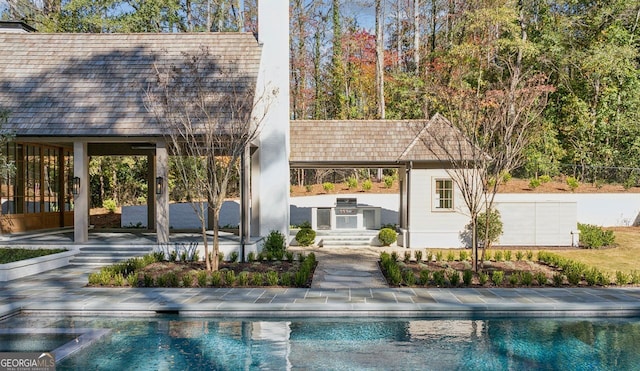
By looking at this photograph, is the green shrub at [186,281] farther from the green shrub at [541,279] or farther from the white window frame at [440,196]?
the white window frame at [440,196]

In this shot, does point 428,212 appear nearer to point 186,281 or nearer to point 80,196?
point 186,281

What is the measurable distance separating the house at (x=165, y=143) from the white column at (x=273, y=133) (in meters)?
0.03

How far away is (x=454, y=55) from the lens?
95.1 feet

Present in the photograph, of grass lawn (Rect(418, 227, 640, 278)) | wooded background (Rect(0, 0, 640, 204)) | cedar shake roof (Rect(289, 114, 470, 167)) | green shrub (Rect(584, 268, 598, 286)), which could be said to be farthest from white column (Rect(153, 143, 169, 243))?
wooded background (Rect(0, 0, 640, 204))

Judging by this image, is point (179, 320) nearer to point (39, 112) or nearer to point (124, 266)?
point (124, 266)

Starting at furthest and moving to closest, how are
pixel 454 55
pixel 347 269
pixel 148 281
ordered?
pixel 454 55 < pixel 347 269 < pixel 148 281

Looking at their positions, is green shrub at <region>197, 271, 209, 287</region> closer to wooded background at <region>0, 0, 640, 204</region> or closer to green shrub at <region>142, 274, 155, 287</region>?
green shrub at <region>142, 274, 155, 287</region>

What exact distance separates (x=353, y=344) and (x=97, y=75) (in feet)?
41.9

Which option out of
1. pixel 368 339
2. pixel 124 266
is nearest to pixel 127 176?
pixel 124 266

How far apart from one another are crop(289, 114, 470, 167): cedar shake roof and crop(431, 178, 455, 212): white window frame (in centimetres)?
93

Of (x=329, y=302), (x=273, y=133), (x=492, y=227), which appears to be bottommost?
(x=329, y=302)

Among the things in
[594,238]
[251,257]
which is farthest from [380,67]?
[251,257]

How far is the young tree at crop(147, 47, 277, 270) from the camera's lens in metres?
11.4

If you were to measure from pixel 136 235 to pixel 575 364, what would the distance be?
1411cm
